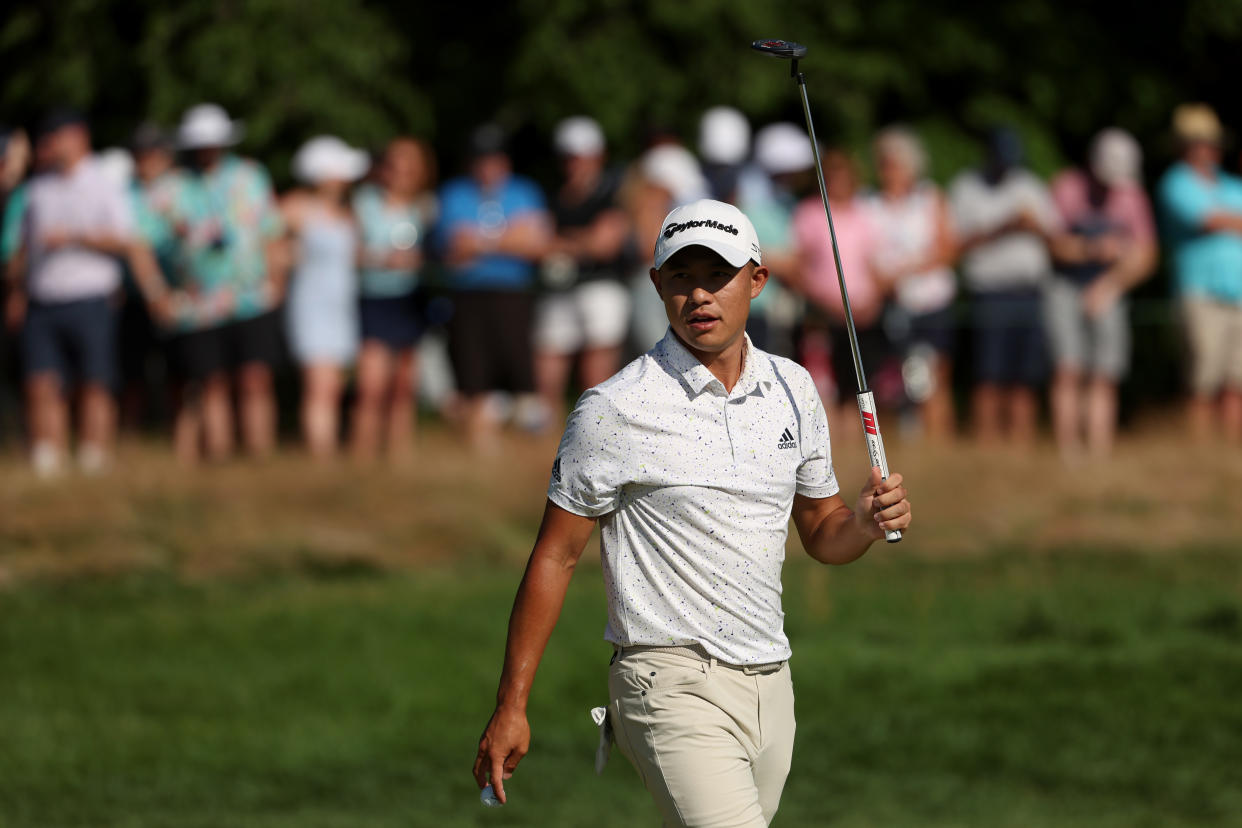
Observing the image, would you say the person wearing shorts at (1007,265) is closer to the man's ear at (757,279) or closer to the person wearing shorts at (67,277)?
the person wearing shorts at (67,277)

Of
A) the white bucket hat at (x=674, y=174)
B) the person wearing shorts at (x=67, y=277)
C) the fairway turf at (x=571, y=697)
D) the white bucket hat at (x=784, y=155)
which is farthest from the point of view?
the white bucket hat at (x=784, y=155)

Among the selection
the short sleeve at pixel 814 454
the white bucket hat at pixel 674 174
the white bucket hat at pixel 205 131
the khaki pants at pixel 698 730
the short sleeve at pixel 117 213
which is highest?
the white bucket hat at pixel 205 131

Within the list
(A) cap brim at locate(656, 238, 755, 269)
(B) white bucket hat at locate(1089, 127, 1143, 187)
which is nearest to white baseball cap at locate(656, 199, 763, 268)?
(A) cap brim at locate(656, 238, 755, 269)

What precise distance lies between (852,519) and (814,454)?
0.22m

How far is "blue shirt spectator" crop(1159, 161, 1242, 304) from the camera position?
13.6 meters

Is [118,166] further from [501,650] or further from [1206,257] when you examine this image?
[1206,257]

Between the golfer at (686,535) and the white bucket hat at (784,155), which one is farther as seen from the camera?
the white bucket hat at (784,155)

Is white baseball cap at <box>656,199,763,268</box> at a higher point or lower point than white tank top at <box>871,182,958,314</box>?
lower

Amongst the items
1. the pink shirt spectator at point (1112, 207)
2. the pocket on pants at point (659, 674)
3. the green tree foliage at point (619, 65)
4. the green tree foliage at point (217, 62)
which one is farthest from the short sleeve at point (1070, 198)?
the pocket on pants at point (659, 674)

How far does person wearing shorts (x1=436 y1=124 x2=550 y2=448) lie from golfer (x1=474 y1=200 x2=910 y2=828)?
8.07 m

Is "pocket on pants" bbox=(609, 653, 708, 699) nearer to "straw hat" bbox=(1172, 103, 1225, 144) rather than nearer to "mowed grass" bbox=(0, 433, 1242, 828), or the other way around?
"mowed grass" bbox=(0, 433, 1242, 828)

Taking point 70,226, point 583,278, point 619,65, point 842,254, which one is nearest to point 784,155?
point 842,254

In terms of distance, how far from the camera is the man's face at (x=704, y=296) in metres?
4.81

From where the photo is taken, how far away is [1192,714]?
9219 mm
